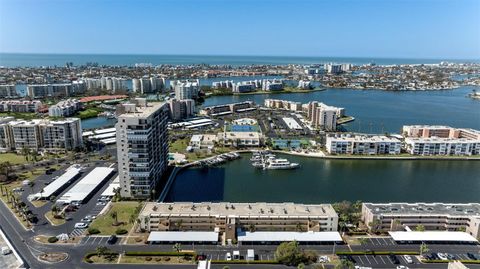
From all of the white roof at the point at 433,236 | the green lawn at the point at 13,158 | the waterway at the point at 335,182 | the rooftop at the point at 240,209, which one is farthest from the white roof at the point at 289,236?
the green lawn at the point at 13,158

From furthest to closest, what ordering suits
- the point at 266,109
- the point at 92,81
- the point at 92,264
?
the point at 92,81, the point at 266,109, the point at 92,264

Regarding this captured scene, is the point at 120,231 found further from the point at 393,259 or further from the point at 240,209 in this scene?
the point at 393,259

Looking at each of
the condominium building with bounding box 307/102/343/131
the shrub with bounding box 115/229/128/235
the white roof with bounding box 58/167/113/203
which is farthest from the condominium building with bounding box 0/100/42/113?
the shrub with bounding box 115/229/128/235

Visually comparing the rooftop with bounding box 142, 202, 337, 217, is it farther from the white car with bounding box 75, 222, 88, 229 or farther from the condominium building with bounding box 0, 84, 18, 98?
the condominium building with bounding box 0, 84, 18, 98

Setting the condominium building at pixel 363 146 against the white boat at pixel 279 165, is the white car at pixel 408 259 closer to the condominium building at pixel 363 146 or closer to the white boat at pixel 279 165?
the white boat at pixel 279 165

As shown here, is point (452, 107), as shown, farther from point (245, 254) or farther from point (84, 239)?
point (84, 239)

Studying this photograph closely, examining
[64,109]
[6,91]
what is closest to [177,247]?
[64,109]

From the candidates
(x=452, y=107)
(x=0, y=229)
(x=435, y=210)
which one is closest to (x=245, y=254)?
(x=435, y=210)

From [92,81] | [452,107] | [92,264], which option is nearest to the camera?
[92,264]
